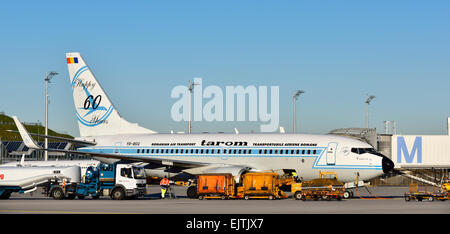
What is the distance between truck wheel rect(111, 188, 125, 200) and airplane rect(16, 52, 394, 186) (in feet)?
14.1

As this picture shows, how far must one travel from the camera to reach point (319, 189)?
43625 millimetres

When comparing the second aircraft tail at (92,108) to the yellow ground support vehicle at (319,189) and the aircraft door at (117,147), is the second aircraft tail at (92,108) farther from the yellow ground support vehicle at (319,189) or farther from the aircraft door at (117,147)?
the yellow ground support vehicle at (319,189)

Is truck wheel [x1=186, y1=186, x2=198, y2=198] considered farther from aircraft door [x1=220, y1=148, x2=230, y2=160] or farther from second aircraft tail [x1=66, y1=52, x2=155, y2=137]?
second aircraft tail [x1=66, y1=52, x2=155, y2=137]

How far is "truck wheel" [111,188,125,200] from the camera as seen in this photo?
44219 mm

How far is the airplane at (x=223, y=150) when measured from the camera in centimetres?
4700

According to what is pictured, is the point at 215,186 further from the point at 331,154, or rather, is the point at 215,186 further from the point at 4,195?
the point at 4,195

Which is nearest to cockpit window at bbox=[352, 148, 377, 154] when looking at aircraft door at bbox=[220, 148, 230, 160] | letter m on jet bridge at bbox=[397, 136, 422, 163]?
aircraft door at bbox=[220, 148, 230, 160]

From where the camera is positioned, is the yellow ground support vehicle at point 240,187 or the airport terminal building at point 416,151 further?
the airport terminal building at point 416,151

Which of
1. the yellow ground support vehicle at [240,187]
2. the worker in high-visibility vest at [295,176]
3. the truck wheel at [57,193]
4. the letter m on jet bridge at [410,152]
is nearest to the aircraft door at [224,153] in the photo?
the yellow ground support vehicle at [240,187]

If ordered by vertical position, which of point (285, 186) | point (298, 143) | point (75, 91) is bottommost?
point (285, 186)
